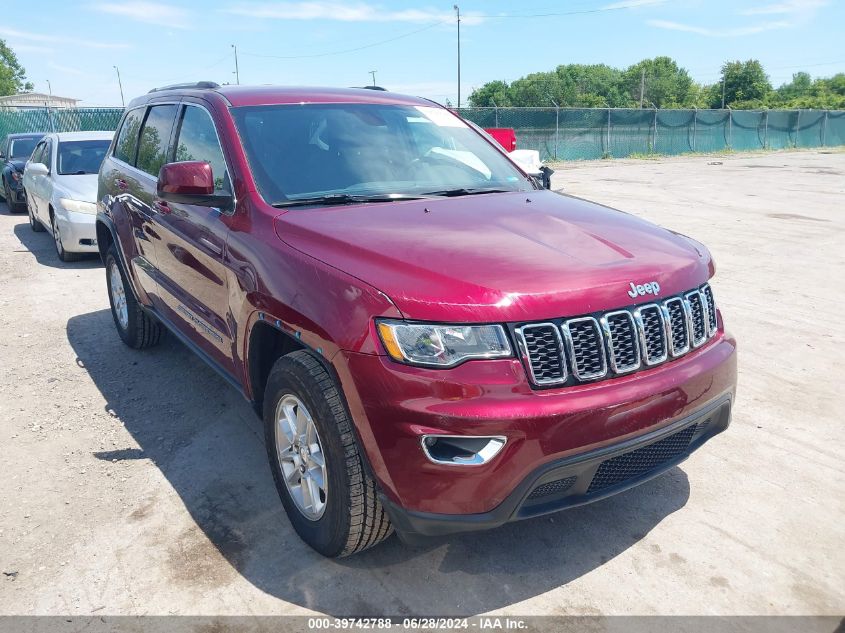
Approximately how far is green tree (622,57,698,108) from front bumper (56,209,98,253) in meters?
116

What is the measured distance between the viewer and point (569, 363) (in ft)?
8.00

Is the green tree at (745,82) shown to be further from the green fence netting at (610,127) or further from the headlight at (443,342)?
the headlight at (443,342)

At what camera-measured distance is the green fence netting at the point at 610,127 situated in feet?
73.3

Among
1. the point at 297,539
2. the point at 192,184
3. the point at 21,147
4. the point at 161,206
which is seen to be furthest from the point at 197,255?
the point at 21,147

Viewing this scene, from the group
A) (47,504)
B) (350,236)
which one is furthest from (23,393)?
(350,236)

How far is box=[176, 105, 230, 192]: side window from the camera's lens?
11.6 feet

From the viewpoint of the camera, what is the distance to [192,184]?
3326mm

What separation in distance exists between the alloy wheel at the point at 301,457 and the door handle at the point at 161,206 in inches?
70.7

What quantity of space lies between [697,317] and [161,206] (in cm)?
312

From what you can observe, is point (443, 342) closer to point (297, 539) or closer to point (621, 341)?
point (621, 341)

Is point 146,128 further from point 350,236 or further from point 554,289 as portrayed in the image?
point 554,289

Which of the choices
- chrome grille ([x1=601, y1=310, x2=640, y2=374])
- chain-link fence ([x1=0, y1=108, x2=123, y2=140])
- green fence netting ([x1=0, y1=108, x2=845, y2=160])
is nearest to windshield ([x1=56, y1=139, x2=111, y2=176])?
chrome grille ([x1=601, y1=310, x2=640, y2=374])

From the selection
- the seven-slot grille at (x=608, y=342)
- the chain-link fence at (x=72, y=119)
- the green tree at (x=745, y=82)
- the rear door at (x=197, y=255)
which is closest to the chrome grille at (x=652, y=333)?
the seven-slot grille at (x=608, y=342)

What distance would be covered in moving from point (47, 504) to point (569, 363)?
8.71 feet
